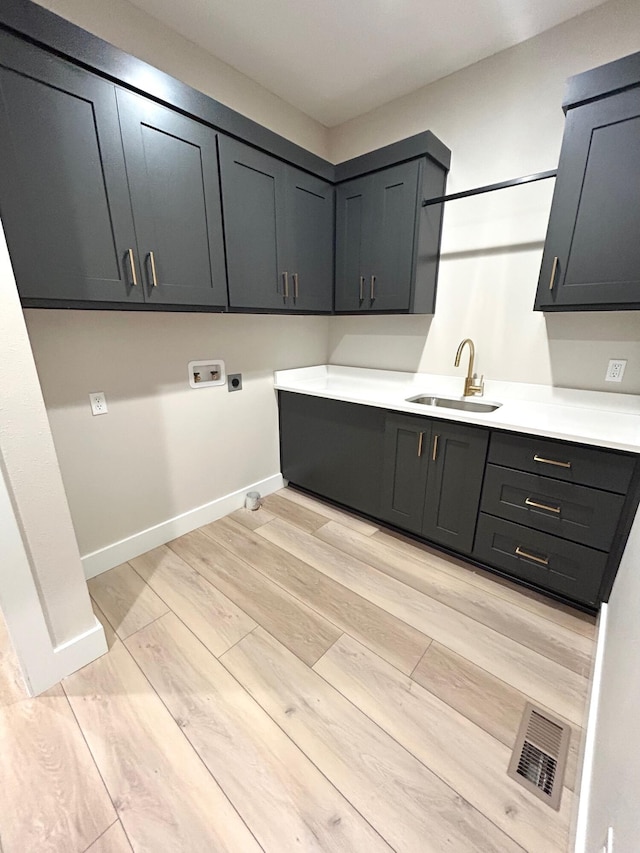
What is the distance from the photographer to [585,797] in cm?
98

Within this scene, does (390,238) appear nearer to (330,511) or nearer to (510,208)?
(510,208)

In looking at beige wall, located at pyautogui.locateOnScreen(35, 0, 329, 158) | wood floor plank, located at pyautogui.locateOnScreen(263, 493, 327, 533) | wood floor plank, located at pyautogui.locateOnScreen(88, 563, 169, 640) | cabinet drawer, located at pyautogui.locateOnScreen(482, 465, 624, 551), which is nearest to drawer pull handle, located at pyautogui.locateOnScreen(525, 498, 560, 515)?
cabinet drawer, located at pyautogui.locateOnScreen(482, 465, 624, 551)

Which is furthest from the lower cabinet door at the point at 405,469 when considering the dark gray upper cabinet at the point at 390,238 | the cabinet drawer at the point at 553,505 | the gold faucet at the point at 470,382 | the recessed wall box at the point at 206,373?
the recessed wall box at the point at 206,373

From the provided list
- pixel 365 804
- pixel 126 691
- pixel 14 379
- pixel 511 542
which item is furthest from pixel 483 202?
pixel 126 691

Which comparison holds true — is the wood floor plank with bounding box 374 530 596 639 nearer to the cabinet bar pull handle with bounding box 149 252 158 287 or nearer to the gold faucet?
the gold faucet

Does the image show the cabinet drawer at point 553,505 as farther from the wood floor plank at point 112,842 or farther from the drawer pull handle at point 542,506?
the wood floor plank at point 112,842

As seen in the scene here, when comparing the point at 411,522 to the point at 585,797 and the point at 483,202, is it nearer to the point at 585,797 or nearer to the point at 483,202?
the point at 585,797

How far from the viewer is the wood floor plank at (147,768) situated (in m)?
0.98

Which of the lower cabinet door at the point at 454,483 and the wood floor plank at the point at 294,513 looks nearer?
the lower cabinet door at the point at 454,483

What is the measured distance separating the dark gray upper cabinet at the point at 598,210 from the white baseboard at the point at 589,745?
141cm

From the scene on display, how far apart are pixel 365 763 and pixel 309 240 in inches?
100

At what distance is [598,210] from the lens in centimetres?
152

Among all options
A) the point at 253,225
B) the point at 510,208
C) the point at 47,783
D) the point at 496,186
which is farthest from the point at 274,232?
the point at 47,783

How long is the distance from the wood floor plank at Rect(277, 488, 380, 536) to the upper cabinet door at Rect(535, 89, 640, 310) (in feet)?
5.48
